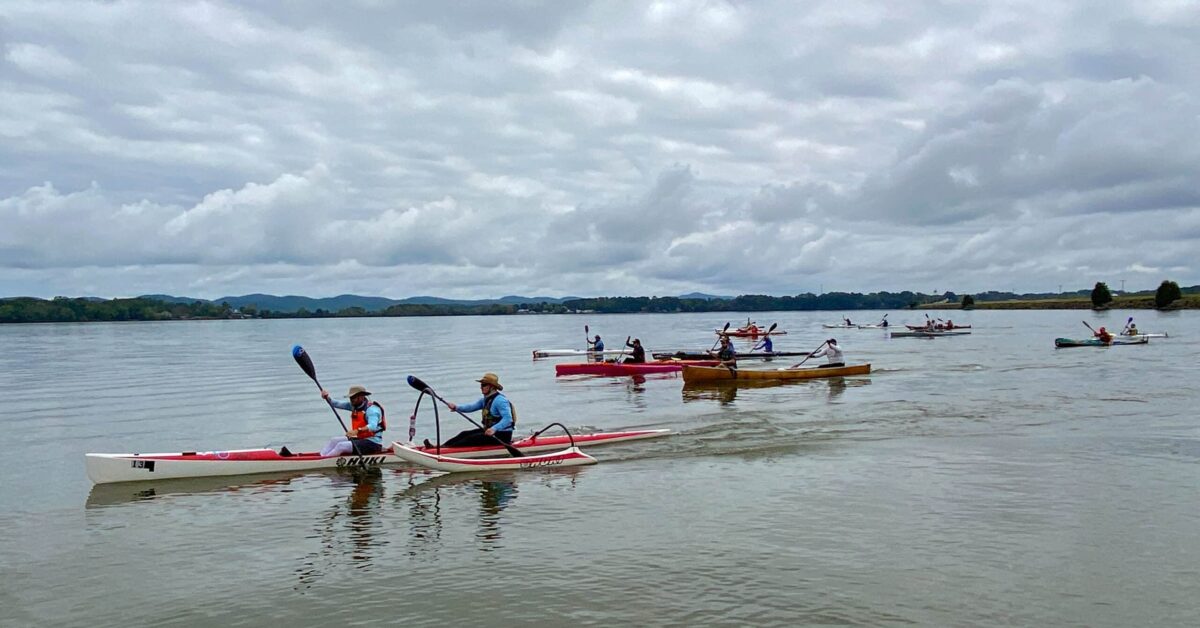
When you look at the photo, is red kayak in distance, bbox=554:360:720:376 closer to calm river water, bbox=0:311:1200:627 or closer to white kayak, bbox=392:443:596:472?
calm river water, bbox=0:311:1200:627

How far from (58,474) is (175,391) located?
21672 millimetres

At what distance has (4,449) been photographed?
23250 millimetres

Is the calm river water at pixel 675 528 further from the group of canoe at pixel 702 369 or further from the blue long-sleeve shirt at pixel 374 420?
the group of canoe at pixel 702 369

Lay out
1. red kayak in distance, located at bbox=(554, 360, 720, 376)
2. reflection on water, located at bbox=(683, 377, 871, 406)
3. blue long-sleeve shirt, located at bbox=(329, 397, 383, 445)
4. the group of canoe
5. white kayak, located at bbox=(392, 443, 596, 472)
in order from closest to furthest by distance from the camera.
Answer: white kayak, located at bbox=(392, 443, 596, 472)
blue long-sleeve shirt, located at bbox=(329, 397, 383, 445)
reflection on water, located at bbox=(683, 377, 871, 406)
the group of canoe
red kayak in distance, located at bbox=(554, 360, 720, 376)

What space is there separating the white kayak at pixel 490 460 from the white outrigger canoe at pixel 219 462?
19.5 inches

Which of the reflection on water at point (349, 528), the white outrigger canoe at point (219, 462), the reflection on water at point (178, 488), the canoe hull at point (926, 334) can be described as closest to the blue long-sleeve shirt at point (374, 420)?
the white outrigger canoe at point (219, 462)

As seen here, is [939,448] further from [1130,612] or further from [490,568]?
[490,568]

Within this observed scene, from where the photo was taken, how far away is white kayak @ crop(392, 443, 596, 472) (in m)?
17.5

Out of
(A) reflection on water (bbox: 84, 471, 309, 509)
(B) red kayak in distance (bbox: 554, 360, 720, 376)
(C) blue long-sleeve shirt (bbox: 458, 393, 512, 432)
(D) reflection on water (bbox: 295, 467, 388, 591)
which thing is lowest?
(D) reflection on water (bbox: 295, 467, 388, 591)

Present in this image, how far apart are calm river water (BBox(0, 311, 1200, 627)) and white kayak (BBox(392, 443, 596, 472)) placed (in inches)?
13.2

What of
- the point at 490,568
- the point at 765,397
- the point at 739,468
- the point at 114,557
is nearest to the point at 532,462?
the point at 739,468

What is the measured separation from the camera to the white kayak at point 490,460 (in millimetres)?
17531

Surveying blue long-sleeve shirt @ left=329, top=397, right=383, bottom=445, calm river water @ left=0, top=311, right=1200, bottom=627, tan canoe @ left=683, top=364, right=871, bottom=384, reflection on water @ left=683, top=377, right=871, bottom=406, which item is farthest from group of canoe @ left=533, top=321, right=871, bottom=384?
blue long-sleeve shirt @ left=329, top=397, right=383, bottom=445

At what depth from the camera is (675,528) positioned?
13406 millimetres
